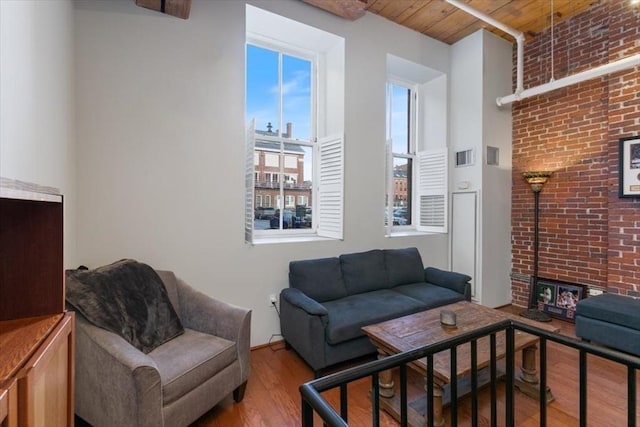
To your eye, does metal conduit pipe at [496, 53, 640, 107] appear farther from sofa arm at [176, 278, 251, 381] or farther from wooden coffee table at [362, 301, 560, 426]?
sofa arm at [176, 278, 251, 381]

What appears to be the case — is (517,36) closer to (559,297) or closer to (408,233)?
(408,233)

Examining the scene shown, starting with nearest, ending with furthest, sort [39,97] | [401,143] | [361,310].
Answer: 1. [39,97]
2. [361,310]
3. [401,143]

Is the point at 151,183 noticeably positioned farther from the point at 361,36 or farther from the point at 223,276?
the point at 361,36

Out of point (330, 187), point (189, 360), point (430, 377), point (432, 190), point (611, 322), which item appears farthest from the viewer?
point (432, 190)

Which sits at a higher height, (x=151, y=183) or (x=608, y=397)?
(x=151, y=183)

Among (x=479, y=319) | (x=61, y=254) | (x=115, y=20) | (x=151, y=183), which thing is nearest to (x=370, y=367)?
(x=61, y=254)

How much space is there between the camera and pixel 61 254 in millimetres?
1003

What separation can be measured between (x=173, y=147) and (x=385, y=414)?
2469mm

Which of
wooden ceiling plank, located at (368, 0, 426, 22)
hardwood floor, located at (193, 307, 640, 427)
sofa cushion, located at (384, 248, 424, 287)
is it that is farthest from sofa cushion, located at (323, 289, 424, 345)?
wooden ceiling plank, located at (368, 0, 426, 22)

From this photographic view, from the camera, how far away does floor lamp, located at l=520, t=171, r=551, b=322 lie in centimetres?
357

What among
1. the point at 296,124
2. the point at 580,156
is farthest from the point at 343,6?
the point at 580,156

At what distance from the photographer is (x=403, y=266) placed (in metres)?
3.33

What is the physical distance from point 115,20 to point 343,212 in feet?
8.01

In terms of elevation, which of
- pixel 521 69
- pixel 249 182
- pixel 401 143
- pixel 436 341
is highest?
pixel 521 69
